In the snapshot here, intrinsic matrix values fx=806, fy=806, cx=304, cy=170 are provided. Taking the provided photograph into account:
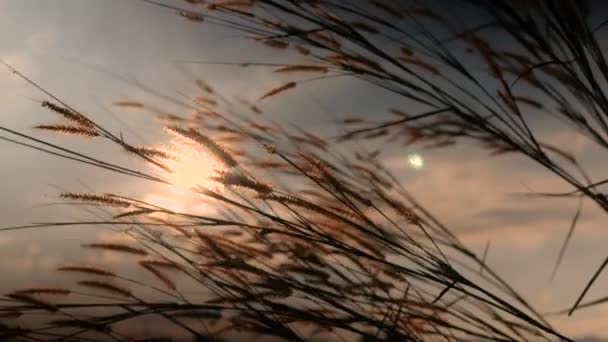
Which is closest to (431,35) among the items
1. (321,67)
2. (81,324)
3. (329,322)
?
(321,67)

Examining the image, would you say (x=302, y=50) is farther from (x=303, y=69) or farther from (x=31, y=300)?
(x=31, y=300)

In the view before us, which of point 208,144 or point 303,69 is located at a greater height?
point 303,69

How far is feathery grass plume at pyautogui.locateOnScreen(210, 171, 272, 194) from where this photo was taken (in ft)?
4.32

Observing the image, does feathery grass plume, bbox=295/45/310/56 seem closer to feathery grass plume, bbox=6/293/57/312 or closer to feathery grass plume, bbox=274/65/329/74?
feathery grass plume, bbox=274/65/329/74

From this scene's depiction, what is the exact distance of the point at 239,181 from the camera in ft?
4.34

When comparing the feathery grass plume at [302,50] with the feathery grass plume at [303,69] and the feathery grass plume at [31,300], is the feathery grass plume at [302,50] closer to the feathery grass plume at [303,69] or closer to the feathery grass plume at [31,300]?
the feathery grass plume at [303,69]

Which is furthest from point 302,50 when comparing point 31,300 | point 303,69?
point 31,300

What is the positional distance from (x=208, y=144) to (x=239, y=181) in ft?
0.27

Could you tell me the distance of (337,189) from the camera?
144cm

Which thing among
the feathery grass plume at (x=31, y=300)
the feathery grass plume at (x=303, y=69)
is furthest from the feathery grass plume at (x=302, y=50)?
the feathery grass plume at (x=31, y=300)

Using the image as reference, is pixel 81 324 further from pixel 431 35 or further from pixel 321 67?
pixel 431 35

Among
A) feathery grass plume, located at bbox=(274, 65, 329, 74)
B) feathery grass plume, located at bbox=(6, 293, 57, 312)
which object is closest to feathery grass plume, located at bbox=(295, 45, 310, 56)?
feathery grass plume, located at bbox=(274, 65, 329, 74)

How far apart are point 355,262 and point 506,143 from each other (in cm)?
35

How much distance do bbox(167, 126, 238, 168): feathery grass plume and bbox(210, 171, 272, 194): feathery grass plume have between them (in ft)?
0.10
